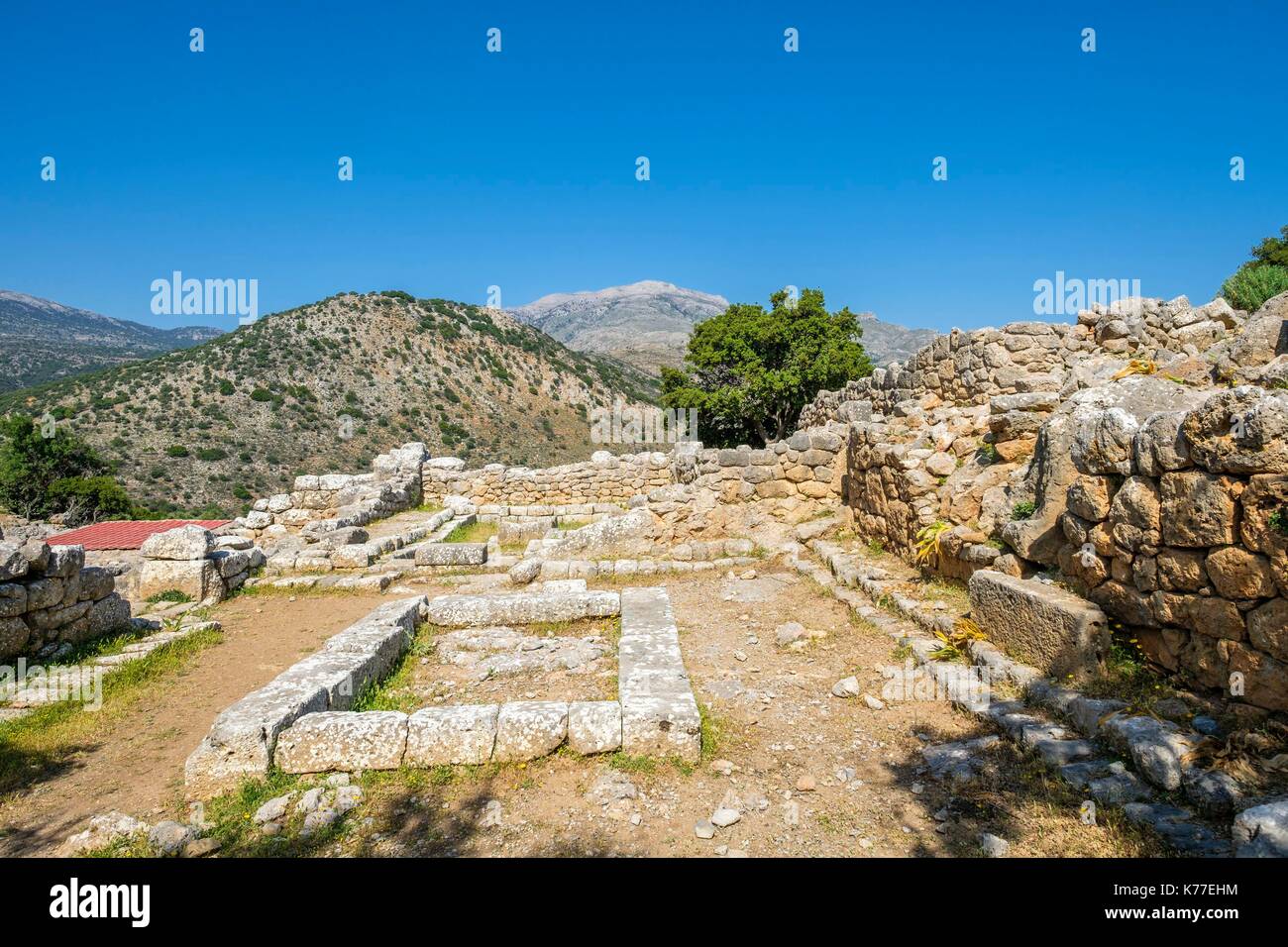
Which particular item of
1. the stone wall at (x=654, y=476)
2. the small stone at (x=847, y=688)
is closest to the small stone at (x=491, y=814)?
the small stone at (x=847, y=688)

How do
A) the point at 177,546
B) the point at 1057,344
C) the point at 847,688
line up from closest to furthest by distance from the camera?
the point at 847,688 < the point at 177,546 < the point at 1057,344

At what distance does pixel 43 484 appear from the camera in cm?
2845

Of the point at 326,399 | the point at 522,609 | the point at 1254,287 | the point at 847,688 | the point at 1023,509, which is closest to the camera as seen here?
the point at 847,688

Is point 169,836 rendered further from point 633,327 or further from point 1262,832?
point 633,327

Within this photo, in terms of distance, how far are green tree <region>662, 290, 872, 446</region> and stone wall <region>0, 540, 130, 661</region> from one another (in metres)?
23.8

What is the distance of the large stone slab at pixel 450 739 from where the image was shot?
439 cm

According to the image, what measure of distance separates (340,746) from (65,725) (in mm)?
2720

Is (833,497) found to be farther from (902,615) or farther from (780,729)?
(780,729)

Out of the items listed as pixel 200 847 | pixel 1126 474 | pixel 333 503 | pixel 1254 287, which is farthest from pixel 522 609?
pixel 1254 287

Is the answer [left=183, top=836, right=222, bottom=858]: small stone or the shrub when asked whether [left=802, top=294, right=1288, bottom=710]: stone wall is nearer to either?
the shrub
